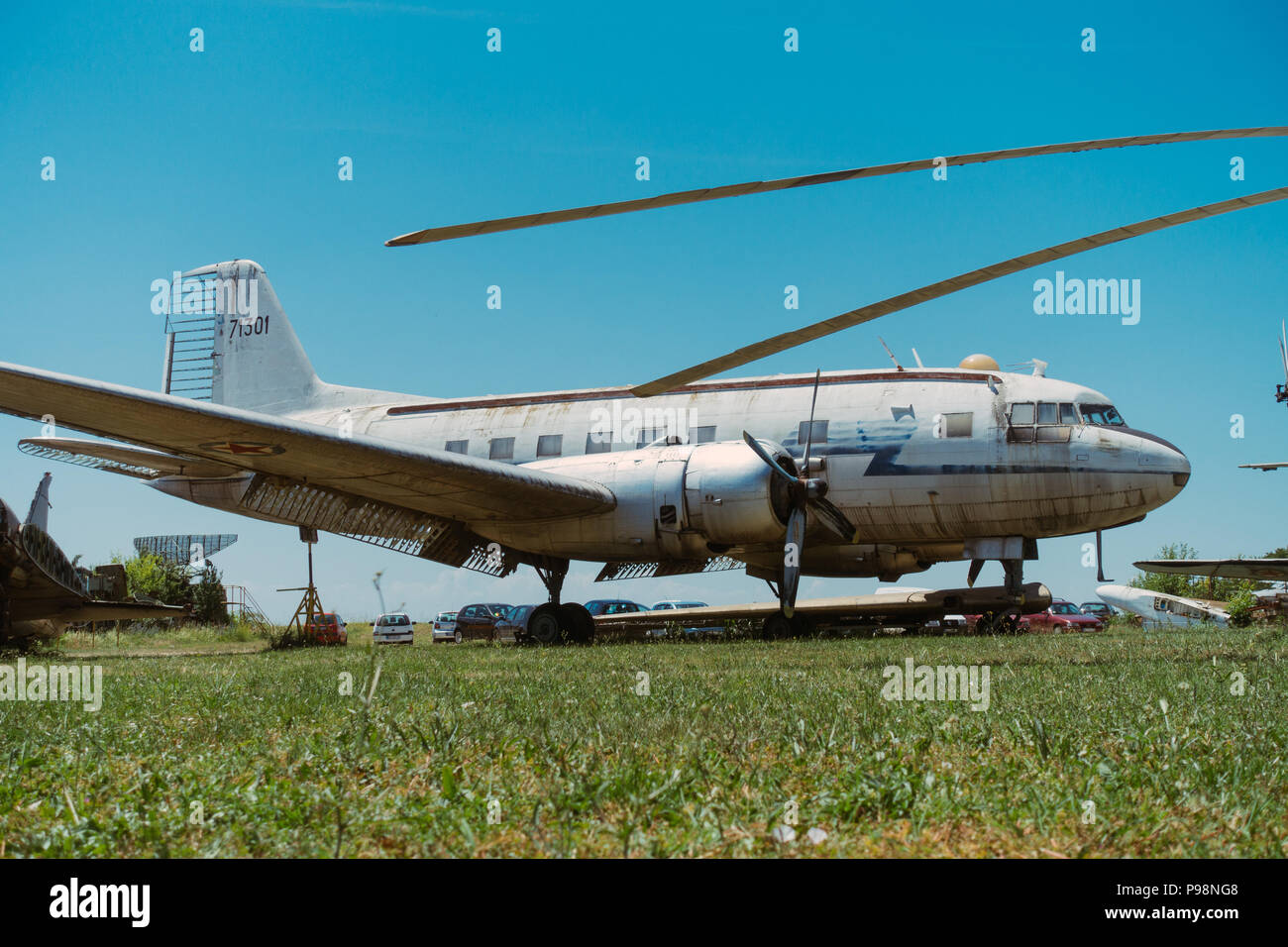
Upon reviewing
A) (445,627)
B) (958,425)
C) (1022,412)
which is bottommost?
(445,627)

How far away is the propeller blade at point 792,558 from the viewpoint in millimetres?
16031

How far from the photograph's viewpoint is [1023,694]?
6.29 meters

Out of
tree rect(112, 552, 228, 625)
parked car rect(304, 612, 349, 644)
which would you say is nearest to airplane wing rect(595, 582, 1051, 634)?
parked car rect(304, 612, 349, 644)

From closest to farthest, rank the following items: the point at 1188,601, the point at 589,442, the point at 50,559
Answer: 1. the point at 50,559
2. the point at 589,442
3. the point at 1188,601

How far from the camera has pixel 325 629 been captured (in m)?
26.5

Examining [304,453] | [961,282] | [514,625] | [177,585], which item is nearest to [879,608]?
[514,625]

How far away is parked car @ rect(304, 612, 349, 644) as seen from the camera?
2428cm

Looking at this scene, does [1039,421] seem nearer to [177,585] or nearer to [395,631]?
[395,631]

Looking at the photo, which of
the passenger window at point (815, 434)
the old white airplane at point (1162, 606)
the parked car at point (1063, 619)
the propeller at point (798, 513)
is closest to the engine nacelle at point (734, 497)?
the propeller at point (798, 513)

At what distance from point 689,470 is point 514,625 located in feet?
48.9

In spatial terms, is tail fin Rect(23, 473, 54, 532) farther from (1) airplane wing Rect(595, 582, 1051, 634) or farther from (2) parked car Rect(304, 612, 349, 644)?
(1) airplane wing Rect(595, 582, 1051, 634)

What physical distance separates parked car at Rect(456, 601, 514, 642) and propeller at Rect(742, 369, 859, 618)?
60.7 feet
